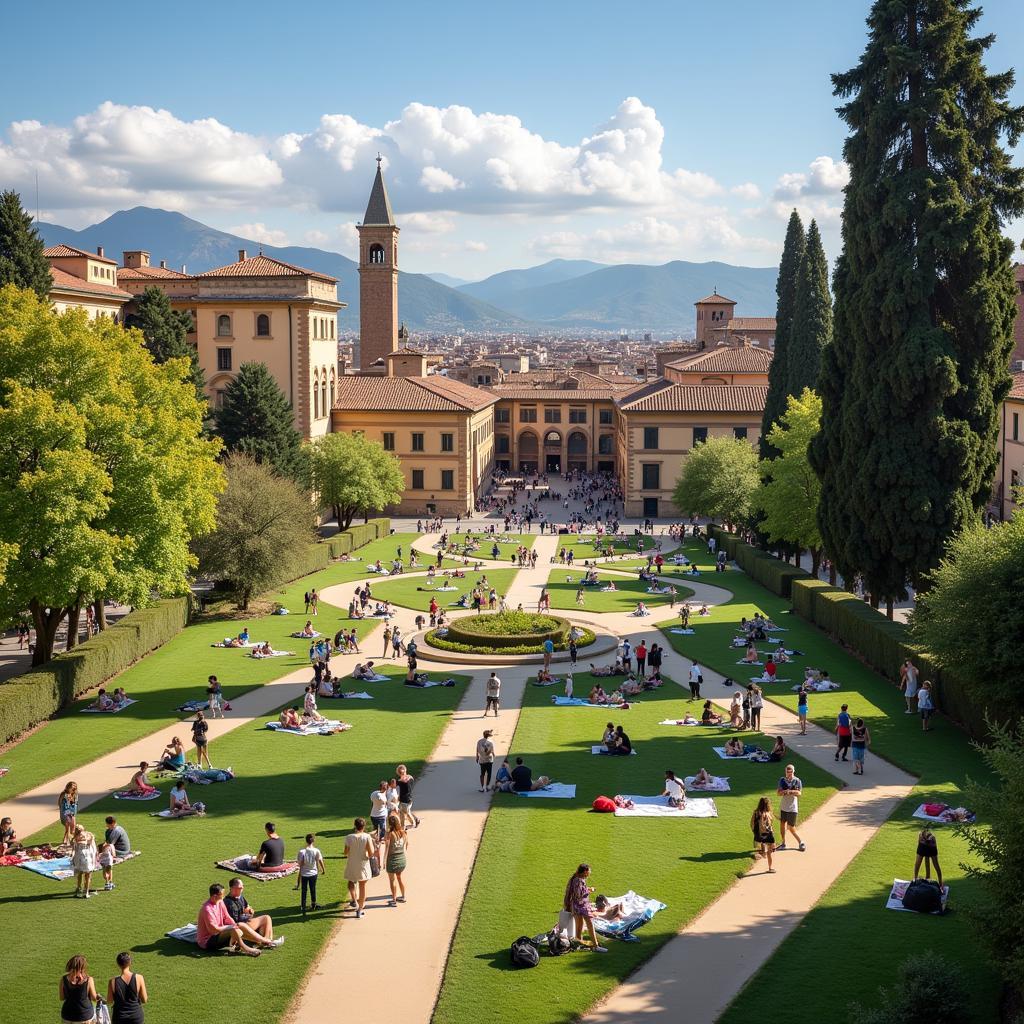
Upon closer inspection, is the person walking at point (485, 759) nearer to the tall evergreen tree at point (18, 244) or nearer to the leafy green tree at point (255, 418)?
the tall evergreen tree at point (18, 244)

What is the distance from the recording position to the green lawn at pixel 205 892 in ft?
49.3

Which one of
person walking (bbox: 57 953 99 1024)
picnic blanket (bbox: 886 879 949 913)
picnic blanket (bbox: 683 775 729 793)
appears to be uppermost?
person walking (bbox: 57 953 99 1024)

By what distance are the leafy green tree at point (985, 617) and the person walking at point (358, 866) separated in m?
13.8

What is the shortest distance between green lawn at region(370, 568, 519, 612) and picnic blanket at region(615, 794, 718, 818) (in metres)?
25.6

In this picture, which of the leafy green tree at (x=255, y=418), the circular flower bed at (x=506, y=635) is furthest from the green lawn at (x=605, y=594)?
the leafy green tree at (x=255, y=418)

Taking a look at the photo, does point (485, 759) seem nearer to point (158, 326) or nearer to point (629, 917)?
point (629, 917)

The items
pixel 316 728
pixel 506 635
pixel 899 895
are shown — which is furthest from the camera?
pixel 506 635

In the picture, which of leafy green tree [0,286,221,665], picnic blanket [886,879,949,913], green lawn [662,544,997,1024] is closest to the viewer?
green lawn [662,544,997,1024]

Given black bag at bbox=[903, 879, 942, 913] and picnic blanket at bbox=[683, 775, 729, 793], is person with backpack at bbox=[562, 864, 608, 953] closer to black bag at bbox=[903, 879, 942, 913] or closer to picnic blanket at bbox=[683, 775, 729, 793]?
black bag at bbox=[903, 879, 942, 913]

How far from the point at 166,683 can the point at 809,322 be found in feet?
126

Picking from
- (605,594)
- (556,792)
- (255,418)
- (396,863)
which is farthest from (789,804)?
(255,418)

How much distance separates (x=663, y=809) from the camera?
2241 centimetres

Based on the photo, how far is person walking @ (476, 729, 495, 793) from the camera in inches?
925

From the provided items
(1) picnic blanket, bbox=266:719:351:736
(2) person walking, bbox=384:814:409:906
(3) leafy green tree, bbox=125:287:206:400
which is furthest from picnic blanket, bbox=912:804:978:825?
(3) leafy green tree, bbox=125:287:206:400
